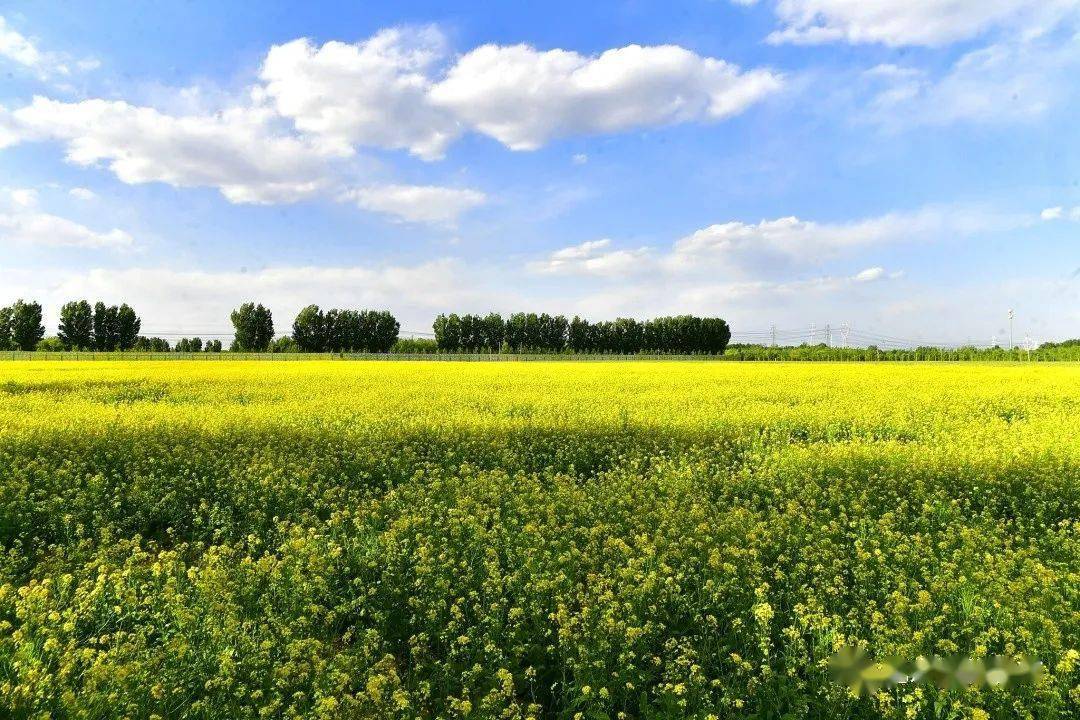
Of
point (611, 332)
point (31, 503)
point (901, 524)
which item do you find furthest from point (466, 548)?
point (611, 332)

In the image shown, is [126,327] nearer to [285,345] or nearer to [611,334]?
[285,345]

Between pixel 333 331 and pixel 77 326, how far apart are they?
47.9m

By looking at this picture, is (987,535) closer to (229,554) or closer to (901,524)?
(901,524)

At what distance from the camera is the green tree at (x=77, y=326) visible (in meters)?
125

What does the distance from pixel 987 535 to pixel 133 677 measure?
840 cm

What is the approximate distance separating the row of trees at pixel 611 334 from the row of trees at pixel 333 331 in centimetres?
2068

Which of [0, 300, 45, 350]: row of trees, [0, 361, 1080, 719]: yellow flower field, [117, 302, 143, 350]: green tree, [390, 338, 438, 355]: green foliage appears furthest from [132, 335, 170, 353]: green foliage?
[0, 361, 1080, 719]: yellow flower field

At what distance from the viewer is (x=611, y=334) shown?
153 m

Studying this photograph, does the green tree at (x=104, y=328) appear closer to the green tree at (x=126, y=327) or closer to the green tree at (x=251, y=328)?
the green tree at (x=126, y=327)

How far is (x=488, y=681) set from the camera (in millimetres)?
4441

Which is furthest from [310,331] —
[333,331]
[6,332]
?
[6,332]

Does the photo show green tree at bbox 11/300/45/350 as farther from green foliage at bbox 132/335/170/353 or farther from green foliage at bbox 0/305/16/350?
green foliage at bbox 132/335/170/353

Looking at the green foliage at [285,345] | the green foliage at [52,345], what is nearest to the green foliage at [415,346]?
the green foliage at [285,345]

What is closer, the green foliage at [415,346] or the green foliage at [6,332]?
the green foliage at [6,332]
